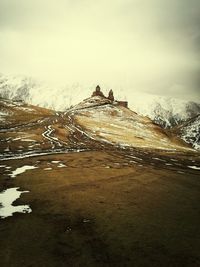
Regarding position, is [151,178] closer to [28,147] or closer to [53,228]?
[53,228]

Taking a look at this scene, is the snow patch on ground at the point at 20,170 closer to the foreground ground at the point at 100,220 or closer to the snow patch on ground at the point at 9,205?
the foreground ground at the point at 100,220

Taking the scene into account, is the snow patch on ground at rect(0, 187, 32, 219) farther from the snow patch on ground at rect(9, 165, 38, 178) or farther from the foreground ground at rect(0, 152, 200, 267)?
the snow patch on ground at rect(9, 165, 38, 178)

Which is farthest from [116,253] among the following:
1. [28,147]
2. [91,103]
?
[91,103]

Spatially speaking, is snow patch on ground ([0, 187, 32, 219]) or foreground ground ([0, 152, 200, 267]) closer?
foreground ground ([0, 152, 200, 267])

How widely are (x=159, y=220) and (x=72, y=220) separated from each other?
215 inches

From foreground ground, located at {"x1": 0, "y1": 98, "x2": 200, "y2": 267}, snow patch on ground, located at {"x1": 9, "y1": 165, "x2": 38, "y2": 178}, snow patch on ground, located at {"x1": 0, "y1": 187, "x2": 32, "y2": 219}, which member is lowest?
snow patch on ground, located at {"x1": 9, "y1": 165, "x2": 38, "y2": 178}

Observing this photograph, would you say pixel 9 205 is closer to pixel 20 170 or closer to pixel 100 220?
pixel 100 220

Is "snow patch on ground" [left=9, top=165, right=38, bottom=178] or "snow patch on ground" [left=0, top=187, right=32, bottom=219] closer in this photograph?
"snow patch on ground" [left=0, top=187, right=32, bottom=219]

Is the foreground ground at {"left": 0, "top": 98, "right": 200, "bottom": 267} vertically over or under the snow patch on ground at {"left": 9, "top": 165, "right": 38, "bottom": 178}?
over

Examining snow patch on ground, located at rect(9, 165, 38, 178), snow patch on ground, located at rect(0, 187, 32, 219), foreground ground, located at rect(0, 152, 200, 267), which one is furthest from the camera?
snow patch on ground, located at rect(9, 165, 38, 178)

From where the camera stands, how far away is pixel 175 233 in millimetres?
17359

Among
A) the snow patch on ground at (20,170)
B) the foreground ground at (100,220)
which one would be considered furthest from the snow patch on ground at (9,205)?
the snow patch on ground at (20,170)

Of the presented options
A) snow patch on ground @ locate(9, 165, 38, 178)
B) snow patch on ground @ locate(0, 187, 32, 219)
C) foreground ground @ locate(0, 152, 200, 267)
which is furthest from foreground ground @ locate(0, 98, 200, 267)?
snow patch on ground @ locate(0, 187, 32, 219)

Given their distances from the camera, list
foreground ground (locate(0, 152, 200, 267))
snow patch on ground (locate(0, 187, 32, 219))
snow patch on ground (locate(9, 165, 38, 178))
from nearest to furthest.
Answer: foreground ground (locate(0, 152, 200, 267)), snow patch on ground (locate(0, 187, 32, 219)), snow patch on ground (locate(9, 165, 38, 178))
